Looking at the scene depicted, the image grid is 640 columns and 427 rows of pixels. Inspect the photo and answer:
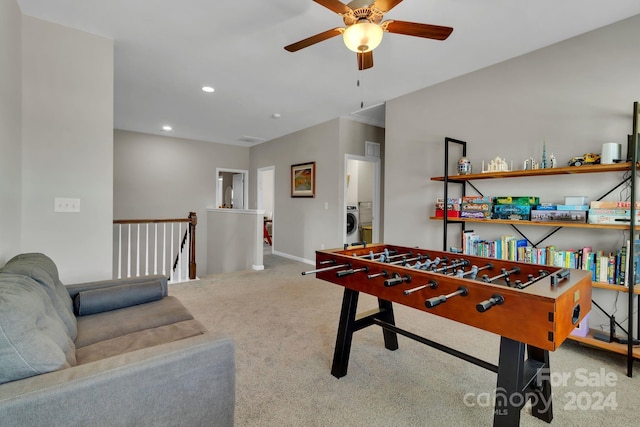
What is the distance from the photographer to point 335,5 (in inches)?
67.4

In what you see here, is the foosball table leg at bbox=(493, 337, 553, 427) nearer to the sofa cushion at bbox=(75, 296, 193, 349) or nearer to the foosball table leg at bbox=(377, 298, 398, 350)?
the foosball table leg at bbox=(377, 298, 398, 350)

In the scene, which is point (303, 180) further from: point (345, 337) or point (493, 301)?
point (493, 301)

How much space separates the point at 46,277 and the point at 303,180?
441 centimetres

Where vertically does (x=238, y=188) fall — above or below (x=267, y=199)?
above

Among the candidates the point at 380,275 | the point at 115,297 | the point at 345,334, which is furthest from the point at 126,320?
the point at 380,275

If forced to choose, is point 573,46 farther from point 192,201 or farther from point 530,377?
point 192,201

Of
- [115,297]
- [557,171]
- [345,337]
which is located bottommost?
[345,337]

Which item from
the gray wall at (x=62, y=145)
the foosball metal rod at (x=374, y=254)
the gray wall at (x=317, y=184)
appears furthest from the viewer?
the gray wall at (x=317, y=184)

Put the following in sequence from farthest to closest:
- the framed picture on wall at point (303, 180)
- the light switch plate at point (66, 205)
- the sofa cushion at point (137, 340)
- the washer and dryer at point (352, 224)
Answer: the washer and dryer at point (352, 224) → the framed picture on wall at point (303, 180) → the light switch plate at point (66, 205) → the sofa cushion at point (137, 340)

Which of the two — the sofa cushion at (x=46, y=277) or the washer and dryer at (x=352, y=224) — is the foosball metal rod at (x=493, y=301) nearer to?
the sofa cushion at (x=46, y=277)

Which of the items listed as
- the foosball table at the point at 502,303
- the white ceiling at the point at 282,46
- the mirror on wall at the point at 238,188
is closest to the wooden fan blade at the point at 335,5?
the white ceiling at the point at 282,46

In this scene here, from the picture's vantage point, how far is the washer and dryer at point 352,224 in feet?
20.8

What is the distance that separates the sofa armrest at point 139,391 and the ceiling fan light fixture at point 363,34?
1.79 meters

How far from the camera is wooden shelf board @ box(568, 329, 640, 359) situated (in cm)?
211
